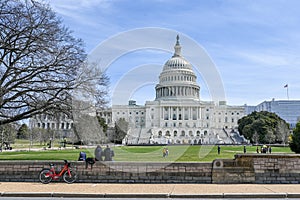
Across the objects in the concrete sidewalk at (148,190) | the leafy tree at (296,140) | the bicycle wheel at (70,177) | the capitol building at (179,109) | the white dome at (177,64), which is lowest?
the concrete sidewalk at (148,190)

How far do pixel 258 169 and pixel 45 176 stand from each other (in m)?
10.1

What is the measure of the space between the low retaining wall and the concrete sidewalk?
2.15 ft

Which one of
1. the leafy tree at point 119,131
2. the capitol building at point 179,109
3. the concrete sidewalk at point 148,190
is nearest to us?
the concrete sidewalk at point 148,190

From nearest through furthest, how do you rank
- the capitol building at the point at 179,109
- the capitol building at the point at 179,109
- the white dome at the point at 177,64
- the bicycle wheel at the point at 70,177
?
the bicycle wheel at the point at 70,177 → the capitol building at the point at 179,109 → the capitol building at the point at 179,109 → the white dome at the point at 177,64

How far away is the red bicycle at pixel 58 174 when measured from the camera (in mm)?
16672

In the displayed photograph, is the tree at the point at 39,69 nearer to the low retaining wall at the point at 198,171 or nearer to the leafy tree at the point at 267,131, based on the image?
the low retaining wall at the point at 198,171

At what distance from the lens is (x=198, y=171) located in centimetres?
1683

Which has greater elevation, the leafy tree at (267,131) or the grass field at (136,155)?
the leafy tree at (267,131)

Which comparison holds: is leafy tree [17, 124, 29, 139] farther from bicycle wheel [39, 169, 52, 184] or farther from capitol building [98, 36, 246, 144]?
bicycle wheel [39, 169, 52, 184]

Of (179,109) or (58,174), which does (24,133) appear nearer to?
(179,109)

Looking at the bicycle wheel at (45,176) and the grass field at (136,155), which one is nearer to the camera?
the bicycle wheel at (45,176)

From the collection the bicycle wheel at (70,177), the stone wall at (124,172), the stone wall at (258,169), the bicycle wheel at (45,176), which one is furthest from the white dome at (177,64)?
the bicycle wheel at (45,176)

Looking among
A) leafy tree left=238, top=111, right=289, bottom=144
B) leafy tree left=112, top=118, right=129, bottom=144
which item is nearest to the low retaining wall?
leafy tree left=112, top=118, right=129, bottom=144

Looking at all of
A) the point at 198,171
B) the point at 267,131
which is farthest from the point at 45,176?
the point at 267,131
